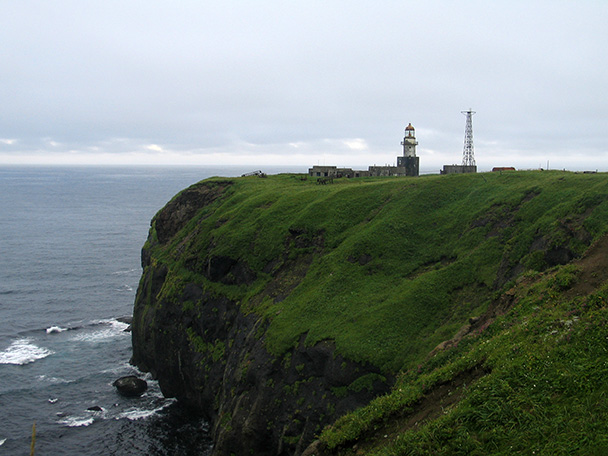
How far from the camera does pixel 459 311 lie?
32156 millimetres

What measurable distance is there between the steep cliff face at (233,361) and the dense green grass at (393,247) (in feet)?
2.55

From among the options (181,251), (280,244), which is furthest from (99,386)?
(280,244)

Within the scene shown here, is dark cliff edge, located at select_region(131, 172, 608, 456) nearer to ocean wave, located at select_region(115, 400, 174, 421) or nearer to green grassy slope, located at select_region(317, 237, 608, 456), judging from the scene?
green grassy slope, located at select_region(317, 237, 608, 456)

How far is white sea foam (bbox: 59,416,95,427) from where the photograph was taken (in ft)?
144

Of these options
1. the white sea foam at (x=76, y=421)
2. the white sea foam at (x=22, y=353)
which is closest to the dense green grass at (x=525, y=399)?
the white sea foam at (x=76, y=421)

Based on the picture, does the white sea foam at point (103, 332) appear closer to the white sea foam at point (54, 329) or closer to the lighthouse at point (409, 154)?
the white sea foam at point (54, 329)

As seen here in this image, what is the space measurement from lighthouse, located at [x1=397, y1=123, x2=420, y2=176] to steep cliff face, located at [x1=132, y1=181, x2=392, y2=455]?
31311 mm

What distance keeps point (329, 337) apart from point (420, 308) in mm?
6777

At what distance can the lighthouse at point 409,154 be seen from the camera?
3019 inches

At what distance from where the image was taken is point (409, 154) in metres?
77.4

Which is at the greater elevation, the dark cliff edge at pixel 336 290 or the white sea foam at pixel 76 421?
the dark cliff edge at pixel 336 290

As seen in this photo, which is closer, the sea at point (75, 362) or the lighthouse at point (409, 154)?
the sea at point (75, 362)

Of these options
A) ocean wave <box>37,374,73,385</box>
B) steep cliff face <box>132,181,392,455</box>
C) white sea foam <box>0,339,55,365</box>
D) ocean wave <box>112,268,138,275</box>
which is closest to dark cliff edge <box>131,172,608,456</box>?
steep cliff face <box>132,181,392,455</box>

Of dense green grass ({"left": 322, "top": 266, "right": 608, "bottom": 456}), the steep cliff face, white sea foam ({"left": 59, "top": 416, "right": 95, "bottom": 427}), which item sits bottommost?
white sea foam ({"left": 59, "top": 416, "right": 95, "bottom": 427})
